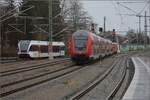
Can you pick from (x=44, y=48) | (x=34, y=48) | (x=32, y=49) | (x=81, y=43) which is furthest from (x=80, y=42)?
(x=44, y=48)

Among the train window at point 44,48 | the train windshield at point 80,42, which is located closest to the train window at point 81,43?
the train windshield at point 80,42

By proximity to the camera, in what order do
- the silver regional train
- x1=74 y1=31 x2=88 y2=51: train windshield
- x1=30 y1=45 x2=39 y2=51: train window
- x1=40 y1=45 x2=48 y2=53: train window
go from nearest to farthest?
x1=74 y1=31 x2=88 y2=51: train windshield
the silver regional train
x1=30 y1=45 x2=39 y2=51: train window
x1=40 y1=45 x2=48 y2=53: train window

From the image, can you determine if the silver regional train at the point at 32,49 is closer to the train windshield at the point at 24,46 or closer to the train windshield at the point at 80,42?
the train windshield at the point at 24,46

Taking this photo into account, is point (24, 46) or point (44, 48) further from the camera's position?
point (44, 48)

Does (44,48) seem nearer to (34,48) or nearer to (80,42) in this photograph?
(34,48)

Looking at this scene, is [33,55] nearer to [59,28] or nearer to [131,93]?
[59,28]

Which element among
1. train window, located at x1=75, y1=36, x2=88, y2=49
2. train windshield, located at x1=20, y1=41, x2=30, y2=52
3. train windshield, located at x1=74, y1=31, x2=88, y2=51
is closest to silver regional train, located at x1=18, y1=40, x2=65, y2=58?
train windshield, located at x1=20, y1=41, x2=30, y2=52

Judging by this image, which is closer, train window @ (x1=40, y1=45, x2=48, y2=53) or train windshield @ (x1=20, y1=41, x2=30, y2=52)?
train windshield @ (x1=20, y1=41, x2=30, y2=52)

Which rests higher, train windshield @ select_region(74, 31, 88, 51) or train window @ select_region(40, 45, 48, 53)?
train windshield @ select_region(74, 31, 88, 51)

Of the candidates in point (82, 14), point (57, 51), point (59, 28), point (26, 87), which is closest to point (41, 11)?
point (59, 28)

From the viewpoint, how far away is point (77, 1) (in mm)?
94750

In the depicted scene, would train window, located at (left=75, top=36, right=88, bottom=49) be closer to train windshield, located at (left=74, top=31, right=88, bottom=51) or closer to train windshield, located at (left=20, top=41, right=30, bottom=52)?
train windshield, located at (left=74, top=31, right=88, bottom=51)

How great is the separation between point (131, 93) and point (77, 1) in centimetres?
7771

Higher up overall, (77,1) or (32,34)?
(77,1)
